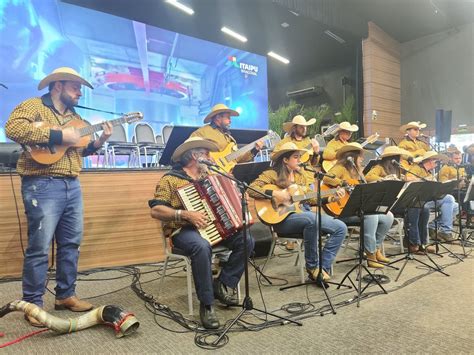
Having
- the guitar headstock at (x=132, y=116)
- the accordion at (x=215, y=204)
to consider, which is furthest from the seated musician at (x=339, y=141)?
the guitar headstock at (x=132, y=116)

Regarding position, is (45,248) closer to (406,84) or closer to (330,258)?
(330,258)

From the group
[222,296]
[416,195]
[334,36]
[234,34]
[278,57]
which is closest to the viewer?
[222,296]

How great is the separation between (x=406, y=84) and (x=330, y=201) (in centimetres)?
756

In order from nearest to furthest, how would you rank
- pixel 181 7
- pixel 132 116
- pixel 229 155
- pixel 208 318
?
1. pixel 208 318
2. pixel 132 116
3. pixel 229 155
4. pixel 181 7

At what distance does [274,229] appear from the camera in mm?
3518

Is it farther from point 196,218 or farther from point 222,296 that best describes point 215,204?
point 222,296

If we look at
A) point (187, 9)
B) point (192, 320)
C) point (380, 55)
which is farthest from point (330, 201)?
point (380, 55)

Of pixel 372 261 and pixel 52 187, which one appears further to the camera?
pixel 372 261

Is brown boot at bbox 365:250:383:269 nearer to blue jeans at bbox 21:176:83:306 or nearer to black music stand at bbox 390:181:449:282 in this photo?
black music stand at bbox 390:181:449:282

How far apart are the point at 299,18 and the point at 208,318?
7089mm

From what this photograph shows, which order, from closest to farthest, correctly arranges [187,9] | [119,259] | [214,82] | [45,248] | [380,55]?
1. [45,248]
2. [119,259]
3. [187,9]
4. [214,82]
5. [380,55]

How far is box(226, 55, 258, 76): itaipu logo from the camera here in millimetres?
8906

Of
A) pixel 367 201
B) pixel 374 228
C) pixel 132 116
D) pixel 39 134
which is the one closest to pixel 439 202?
pixel 374 228

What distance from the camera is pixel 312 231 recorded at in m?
3.37
